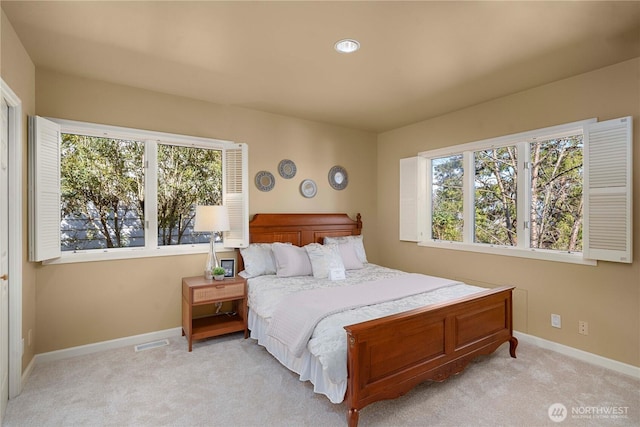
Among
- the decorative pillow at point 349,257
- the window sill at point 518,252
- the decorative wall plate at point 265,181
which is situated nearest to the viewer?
the window sill at point 518,252

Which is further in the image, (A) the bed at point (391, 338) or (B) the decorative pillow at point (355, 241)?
(B) the decorative pillow at point (355, 241)

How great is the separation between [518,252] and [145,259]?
3.92m

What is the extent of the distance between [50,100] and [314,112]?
8.80 feet

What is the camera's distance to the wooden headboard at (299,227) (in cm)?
407

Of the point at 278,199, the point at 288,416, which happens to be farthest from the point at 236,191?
the point at 288,416

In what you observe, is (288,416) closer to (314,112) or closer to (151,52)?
(151,52)

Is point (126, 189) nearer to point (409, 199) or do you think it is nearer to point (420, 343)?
point (420, 343)

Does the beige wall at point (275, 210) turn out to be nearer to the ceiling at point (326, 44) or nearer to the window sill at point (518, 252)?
the window sill at point (518, 252)

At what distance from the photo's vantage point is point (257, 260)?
12.3 ft

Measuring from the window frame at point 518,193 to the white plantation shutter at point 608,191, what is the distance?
147 mm

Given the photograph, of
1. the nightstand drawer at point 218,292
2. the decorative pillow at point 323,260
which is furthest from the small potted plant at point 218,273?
the decorative pillow at point 323,260

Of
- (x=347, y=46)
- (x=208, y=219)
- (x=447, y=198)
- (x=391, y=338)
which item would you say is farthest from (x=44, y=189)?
(x=447, y=198)

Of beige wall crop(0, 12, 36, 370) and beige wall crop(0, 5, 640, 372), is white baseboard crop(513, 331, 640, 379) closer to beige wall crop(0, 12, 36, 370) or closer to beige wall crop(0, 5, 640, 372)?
beige wall crop(0, 5, 640, 372)

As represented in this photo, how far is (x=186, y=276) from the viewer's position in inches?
143
